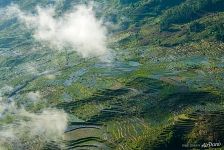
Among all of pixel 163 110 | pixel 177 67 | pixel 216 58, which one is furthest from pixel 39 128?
pixel 216 58

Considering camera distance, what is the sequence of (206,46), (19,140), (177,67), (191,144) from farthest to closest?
(206,46) < (177,67) < (19,140) < (191,144)

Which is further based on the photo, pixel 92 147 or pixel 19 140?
pixel 19 140

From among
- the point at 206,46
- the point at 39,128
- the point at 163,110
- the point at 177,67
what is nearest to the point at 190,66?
the point at 177,67

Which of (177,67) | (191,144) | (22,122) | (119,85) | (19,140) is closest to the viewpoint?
(191,144)

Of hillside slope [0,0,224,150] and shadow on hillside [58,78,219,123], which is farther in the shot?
shadow on hillside [58,78,219,123]

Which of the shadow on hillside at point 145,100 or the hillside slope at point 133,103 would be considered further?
the shadow on hillside at point 145,100

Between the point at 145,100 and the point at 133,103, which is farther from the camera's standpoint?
the point at 145,100

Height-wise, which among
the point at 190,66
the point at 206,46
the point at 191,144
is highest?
the point at 206,46

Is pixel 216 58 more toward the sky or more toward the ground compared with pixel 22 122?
more toward the sky

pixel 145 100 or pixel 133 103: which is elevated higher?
pixel 145 100

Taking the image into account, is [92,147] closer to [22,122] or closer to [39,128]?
[39,128]
